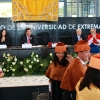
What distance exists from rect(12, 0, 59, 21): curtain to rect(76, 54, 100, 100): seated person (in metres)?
7.39

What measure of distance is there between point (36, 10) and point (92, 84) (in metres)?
7.58

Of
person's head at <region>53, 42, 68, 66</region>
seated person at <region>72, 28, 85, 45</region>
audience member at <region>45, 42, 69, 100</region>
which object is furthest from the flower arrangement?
seated person at <region>72, 28, 85, 45</region>

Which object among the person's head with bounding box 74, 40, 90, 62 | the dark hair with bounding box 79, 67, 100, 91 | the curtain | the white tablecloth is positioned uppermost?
the curtain

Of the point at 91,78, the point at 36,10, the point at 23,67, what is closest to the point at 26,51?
the point at 23,67

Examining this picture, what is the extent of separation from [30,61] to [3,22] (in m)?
4.37

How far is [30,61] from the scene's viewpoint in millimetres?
5746

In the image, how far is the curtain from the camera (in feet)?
29.9

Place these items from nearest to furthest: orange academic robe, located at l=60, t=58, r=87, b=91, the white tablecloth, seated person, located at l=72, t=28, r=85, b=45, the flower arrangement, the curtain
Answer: orange academic robe, located at l=60, t=58, r=87, b=91
the white tablecloth
the flower arrangement
seated person, located at l=72, t=28, r=85, b=45
the curtain

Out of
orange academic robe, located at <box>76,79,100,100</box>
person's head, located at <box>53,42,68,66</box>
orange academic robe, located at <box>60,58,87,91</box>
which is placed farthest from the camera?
person's head, located at <box>53,42,68,66</box>

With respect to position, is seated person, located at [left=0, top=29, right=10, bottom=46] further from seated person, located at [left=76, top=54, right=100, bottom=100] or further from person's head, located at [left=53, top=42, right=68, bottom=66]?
seated person, located at [left=76, top=54, right=100, bottom=100]

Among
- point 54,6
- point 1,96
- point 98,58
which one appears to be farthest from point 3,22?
point 98,58

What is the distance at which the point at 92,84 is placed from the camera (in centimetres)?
182

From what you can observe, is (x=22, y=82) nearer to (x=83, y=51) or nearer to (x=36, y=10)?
(x=83, y=51)

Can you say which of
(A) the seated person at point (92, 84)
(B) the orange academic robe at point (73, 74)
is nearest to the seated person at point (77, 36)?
(B) the orange academic robe at point (73, 74)
